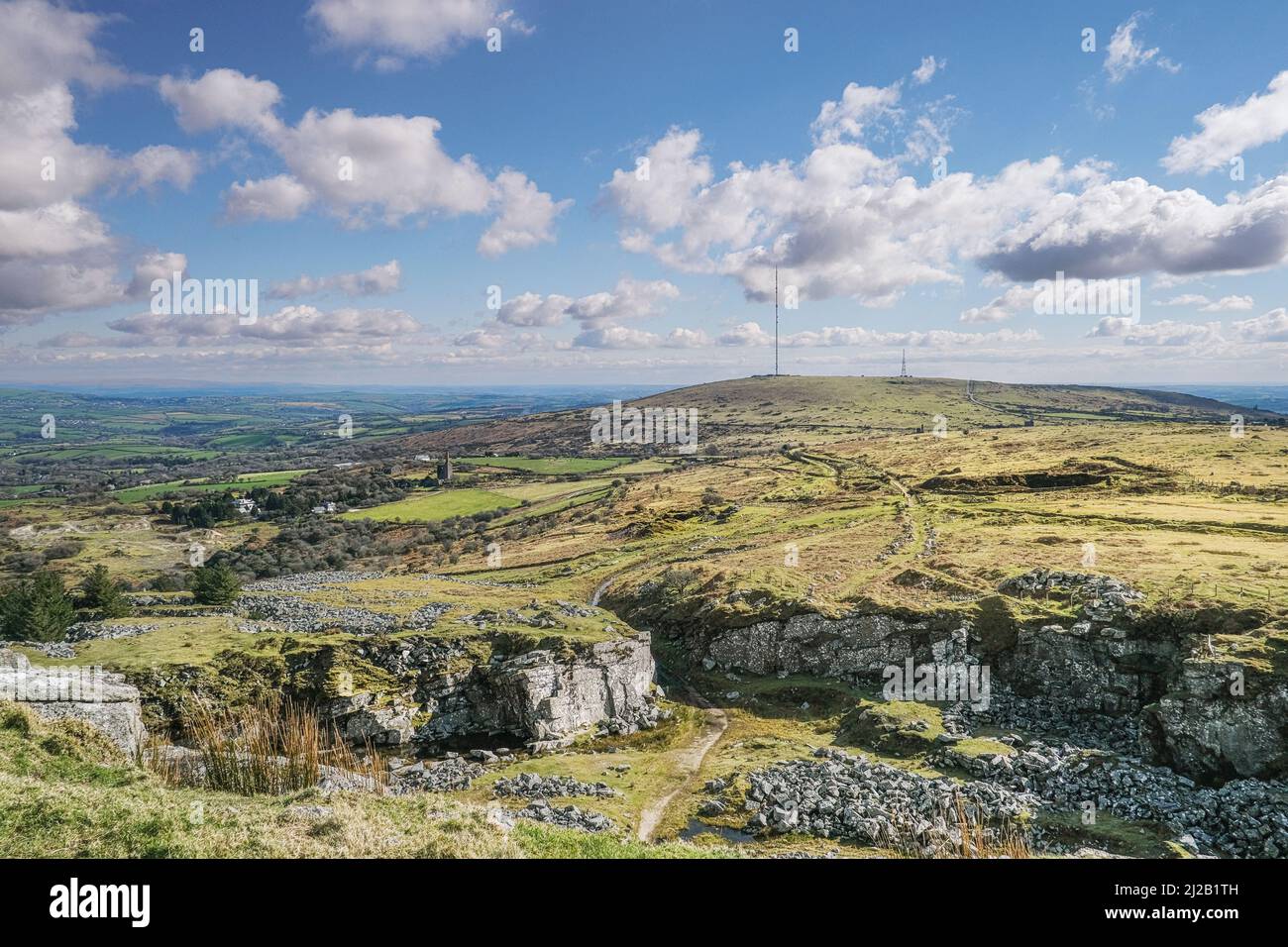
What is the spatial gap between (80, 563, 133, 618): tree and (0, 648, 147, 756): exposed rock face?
482 inches

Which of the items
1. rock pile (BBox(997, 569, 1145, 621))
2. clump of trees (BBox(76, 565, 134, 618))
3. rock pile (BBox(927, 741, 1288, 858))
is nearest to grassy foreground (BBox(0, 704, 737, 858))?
rock pile (BBox(927, 741, 1288, 858))

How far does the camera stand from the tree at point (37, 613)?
4019 centimetres

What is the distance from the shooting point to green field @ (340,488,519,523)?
420 ft

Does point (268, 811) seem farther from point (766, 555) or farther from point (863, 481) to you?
point (863, 481)

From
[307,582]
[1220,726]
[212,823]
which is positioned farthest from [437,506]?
[1220,726]

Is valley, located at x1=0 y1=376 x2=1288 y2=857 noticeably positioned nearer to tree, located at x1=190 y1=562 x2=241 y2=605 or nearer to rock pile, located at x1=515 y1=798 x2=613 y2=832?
rock pile, located at x1=515 y1=798 x2=613 y2=832

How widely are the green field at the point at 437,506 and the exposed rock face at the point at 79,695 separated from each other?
8967 cm

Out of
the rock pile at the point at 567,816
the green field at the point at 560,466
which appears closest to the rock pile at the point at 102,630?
the rock pile at the point at 567,816

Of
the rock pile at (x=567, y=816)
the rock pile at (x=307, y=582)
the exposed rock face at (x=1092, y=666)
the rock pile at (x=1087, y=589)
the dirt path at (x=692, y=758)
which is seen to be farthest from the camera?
the rock pile at (x=307, y=582)

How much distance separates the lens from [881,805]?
95.6 ft

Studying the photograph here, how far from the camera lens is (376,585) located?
2484 inches

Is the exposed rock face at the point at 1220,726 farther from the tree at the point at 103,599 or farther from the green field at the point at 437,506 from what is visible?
the green field at the point at 437,506

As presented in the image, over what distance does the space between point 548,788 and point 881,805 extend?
16142 mm

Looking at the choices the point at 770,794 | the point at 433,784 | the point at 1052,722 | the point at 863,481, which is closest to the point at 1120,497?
the point at 863,481
